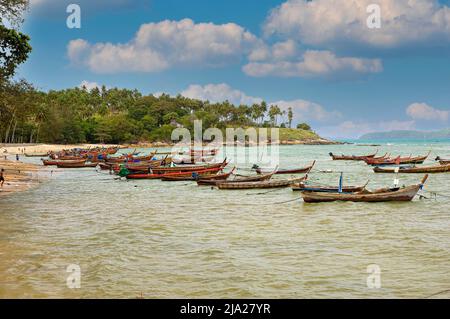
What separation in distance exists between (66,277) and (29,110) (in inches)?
776

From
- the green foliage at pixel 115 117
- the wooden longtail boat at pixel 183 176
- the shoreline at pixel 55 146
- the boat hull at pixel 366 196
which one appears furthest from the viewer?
the green foliage at pixel 115 117

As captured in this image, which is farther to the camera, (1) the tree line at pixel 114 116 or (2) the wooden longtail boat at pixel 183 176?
(1) the tree line at pixel 114 116

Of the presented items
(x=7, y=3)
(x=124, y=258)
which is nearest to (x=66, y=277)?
(x=124, y=258)

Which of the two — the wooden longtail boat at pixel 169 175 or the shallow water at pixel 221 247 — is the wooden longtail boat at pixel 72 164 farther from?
the shallow water at pixel 221 247

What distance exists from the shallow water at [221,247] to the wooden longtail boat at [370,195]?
0.40 m

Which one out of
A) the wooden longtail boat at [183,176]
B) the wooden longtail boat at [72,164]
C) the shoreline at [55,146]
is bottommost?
the wooden longtail boat at [183,176]

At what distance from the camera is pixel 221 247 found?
15.4 m

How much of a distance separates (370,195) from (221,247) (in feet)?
38.0

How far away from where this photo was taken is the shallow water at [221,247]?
11.4 meters

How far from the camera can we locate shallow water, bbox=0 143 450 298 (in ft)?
37.4

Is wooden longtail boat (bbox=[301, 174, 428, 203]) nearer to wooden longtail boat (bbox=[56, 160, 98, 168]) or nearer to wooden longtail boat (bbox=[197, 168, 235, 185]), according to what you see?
wooden longtail boat (bbox=[197, 168, 235, 185])

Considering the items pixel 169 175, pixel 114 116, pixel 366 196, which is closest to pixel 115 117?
pixel 114 116

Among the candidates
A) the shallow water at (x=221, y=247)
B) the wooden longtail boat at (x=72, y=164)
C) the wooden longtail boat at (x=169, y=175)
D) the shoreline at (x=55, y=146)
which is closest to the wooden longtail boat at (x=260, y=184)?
the shallow water at (x=221, y=247)
